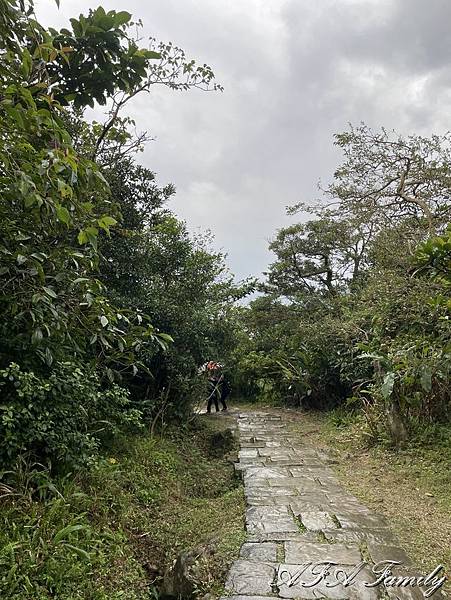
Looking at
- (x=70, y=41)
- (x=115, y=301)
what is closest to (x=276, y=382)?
(x=115, y=301)

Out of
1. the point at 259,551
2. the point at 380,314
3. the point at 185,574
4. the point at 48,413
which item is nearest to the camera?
the point at 185,574

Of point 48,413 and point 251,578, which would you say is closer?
point 251,578

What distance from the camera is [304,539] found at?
2805 millimetres

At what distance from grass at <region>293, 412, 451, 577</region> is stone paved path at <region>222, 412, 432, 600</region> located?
139mm

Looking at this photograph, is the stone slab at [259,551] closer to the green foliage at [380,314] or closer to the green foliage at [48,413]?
the green foliage at [48,413]

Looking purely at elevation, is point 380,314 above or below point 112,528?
above

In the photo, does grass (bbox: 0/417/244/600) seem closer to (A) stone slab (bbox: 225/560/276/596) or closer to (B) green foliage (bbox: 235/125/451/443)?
(A) stone slab (bbox: 225/560/276/596)

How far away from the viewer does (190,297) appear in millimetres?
6250

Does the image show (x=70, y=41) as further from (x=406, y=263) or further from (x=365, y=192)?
(x=365, y=192)

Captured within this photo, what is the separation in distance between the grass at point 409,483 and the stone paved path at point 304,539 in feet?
0.46

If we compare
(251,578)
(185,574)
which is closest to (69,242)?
(185,574)

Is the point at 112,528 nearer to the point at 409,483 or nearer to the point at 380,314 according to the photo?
the point at 409,483

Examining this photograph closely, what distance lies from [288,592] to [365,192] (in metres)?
6.20

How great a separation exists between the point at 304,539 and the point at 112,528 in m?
1.41
